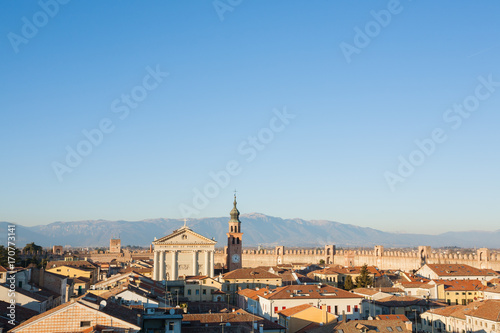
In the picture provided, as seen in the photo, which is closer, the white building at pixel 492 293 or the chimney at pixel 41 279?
the chimney at pixel 41 279

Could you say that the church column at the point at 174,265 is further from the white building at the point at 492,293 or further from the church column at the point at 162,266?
the white building at the point at 492,293

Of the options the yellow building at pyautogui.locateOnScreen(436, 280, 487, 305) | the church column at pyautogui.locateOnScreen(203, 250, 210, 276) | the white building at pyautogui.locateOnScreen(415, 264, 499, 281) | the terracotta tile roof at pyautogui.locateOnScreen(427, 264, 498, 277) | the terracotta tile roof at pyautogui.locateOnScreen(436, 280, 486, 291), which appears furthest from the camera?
the church column at pyautogui.locateOnScreen(203, 250, 210, 276)

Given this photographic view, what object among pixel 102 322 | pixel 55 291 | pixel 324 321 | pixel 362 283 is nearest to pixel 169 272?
pixel 362 283

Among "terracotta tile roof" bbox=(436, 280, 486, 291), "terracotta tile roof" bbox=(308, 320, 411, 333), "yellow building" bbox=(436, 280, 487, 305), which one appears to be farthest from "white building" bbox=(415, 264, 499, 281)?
"terracotta tile roof" bbox=(308, 320, 411, 333)

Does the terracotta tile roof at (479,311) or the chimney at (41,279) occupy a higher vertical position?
the chimney at (41,279)

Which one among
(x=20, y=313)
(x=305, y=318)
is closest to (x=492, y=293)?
(x=305, y=318)

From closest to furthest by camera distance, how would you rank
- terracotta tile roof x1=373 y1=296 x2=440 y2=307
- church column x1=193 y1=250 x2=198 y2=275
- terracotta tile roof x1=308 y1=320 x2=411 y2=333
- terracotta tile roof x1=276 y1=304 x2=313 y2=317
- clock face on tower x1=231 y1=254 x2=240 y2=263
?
terracotta tile roof x1=308 y1=320 x2=411 y2=333 < terracotta tile roof x1=276 y1=304 x2=313 y2=317 < terracotta tile roof x1=373 y1=296 x2=440 y2=307 < church column x1=193 y1=250 x2=198 y2=275 < clock face on tower x1=231 y1=254 x2=240 y2=263

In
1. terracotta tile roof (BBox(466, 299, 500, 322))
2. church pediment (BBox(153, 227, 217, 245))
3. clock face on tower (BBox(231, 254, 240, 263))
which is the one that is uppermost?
church pediment (BBox(153, 227, 217, 245))

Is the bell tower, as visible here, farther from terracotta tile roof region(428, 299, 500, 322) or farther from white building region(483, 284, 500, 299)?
terracotta tile roof region(428, 299, 500, 322)

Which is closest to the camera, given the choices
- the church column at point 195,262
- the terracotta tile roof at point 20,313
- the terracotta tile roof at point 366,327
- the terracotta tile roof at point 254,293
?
the terracotta tile roof at point 20,313

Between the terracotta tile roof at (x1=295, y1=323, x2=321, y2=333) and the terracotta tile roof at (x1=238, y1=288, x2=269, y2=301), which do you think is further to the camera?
the terracotta tile roof at (x1=238, y1=288, x2=269, y2=301)

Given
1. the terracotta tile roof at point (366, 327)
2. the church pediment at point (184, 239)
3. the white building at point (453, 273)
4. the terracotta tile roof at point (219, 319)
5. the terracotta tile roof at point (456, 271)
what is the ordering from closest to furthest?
the terracotta tile roof at point (219, 319) → the terracotta tile roof at point (366, 327) → the white building at point (453, 273) → the terracotta tile roof at point (456, 271) → the church pediment at point (184, 239)

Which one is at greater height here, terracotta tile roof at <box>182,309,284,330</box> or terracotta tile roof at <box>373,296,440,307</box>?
terracotta tile roof at <box>182,309,284,330</box>

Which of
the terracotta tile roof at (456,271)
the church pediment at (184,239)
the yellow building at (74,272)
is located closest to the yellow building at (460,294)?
the terracotta tile roof at (456,271)
